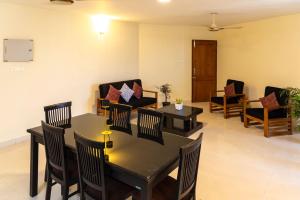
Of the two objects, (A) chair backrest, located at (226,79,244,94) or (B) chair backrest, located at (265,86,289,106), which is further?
(A) chair backrest, located at (226,79,244,94)

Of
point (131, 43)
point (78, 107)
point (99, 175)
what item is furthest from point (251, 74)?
point (99, 175)

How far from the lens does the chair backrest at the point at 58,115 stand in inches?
119

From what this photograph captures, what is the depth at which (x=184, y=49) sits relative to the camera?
773 centimetres

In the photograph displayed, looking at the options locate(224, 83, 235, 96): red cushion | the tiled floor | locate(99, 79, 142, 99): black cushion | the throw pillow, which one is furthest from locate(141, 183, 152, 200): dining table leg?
locate(224, 83, 235, 96): red cushion

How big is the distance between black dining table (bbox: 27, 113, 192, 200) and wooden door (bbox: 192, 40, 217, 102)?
5.37 m

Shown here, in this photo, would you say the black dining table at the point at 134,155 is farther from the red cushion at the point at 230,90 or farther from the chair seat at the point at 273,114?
the red cushion at the point at 230,90

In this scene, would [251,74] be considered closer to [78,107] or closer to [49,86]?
[78,107]

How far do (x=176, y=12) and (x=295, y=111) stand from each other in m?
3.12

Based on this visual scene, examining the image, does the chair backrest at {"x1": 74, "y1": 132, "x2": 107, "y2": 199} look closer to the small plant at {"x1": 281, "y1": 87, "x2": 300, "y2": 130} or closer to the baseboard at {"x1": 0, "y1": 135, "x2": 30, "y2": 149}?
the baseboard at {"x1": 0, "y1": 135, "x2": 30, "y2": 149}

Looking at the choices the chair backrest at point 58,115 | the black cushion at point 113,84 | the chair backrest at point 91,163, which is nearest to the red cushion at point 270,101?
the black cushion at point 113,84

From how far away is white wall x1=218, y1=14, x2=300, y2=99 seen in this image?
18.0 feet

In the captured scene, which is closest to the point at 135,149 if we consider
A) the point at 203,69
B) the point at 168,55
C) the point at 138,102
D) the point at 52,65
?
the point at 52,65

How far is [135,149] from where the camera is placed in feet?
7.32

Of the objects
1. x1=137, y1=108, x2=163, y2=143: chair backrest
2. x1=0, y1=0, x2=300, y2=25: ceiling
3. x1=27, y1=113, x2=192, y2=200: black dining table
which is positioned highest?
x1=0, y1=0, x2=300, y2=25: ceiling
